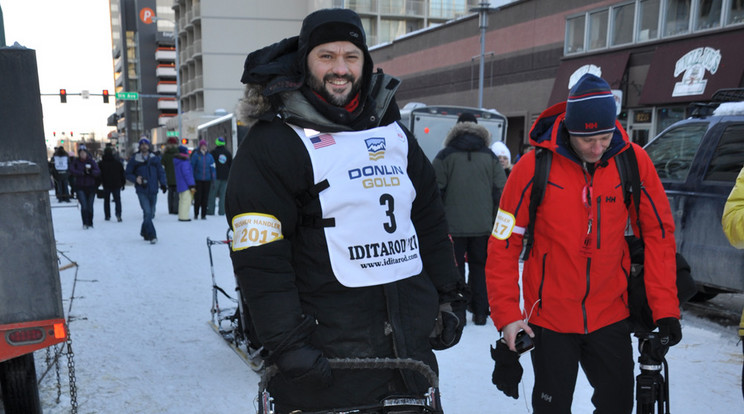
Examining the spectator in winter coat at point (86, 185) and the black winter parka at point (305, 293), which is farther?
the spectator in winter coat at point (86, 185)

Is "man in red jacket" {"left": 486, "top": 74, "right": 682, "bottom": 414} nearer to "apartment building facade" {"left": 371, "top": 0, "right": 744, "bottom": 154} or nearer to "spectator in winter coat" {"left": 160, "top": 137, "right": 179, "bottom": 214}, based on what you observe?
"apartment building facade" {"left": 371, "top": 0, "right": 744, "bottom": 154}

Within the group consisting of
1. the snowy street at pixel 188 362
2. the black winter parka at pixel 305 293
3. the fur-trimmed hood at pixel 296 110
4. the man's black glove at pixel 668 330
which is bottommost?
the snowy street at pixel 188 362

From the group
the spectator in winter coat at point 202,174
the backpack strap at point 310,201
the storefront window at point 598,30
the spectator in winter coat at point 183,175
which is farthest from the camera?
the storefront window at point 598,30

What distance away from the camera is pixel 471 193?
5.61m

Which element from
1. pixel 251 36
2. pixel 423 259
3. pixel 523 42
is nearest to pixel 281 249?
pixel 423 259

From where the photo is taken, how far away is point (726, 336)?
211 inches

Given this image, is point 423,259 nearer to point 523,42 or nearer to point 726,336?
point 726,336

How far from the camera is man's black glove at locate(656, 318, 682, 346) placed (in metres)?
2.51

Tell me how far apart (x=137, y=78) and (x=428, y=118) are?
344ft

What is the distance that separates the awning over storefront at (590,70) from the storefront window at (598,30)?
603mm

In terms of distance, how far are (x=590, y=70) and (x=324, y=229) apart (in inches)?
866

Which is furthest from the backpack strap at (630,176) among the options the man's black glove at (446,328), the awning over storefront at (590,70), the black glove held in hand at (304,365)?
the awning over storefront at (590,70)

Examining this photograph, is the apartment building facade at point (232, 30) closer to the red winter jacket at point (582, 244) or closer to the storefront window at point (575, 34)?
the storefront window at point (575, 34)

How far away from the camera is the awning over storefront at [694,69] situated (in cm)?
1598
